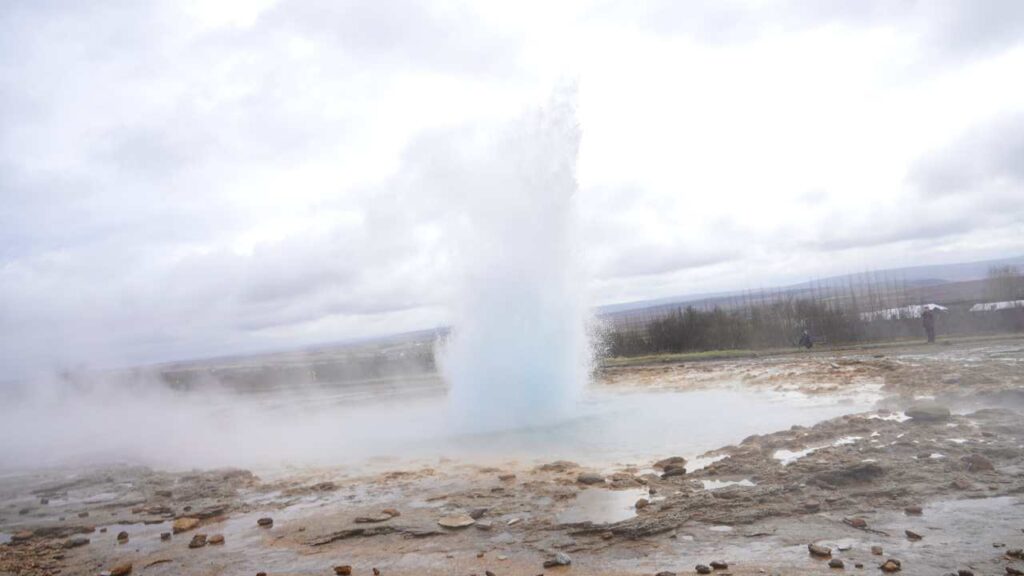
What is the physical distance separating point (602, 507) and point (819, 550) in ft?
7.94

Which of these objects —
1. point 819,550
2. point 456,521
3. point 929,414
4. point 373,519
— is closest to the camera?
point 819,550

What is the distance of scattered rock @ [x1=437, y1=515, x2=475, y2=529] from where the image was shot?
22.8 ft

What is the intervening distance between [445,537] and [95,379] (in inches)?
1294

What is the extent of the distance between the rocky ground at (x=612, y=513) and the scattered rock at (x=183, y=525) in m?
0.02

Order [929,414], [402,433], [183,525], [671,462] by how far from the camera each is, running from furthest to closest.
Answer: [402,433]
[929,414]
[671,462]
[183,525]

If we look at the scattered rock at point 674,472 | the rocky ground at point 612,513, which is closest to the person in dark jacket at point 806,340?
the rocky ground at point 612,513

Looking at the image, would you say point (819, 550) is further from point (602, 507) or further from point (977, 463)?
point (977, 463)

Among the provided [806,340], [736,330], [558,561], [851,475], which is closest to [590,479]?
[558,561]

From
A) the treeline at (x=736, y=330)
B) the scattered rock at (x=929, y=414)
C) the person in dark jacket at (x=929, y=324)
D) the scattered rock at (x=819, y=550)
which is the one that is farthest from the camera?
the treeline at (x=736, y=330)

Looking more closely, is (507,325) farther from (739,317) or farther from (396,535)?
(739,317)

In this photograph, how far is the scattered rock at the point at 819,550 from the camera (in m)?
5.14

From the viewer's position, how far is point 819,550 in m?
5.19

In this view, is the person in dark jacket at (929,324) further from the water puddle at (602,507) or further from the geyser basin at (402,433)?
the water puddle at (602,507)

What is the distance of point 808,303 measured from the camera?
32719 millimetres
